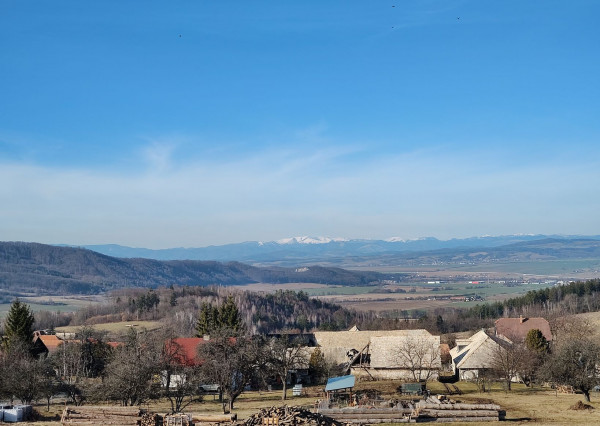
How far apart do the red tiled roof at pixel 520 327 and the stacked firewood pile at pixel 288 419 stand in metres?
49.2

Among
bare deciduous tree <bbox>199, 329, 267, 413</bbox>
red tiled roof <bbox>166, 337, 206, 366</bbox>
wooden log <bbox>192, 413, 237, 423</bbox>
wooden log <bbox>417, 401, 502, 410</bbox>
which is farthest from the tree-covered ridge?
wooden log <bbox>192, 413, 237, 423</bbox>

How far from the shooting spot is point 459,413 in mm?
32625

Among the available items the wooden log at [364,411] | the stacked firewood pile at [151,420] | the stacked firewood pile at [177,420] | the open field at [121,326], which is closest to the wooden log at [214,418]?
the stacked firewood pile at [177,420]

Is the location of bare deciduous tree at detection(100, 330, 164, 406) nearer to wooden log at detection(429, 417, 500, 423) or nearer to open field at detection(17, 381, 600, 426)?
open field at detection(17, 381, 600, 426)

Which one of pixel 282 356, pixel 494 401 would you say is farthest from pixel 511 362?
pixel 282 356

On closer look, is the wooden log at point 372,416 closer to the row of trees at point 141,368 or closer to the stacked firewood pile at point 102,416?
the row of trees at point 141,368

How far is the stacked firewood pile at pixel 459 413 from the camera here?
106ft

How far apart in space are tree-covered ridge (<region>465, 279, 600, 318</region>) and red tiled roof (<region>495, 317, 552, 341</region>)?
37153mm

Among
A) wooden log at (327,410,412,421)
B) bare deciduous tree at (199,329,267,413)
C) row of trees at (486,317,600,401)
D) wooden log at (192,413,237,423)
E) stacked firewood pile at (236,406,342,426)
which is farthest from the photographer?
row of trees at (486,317,600,401)

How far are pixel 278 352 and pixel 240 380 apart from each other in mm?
9340

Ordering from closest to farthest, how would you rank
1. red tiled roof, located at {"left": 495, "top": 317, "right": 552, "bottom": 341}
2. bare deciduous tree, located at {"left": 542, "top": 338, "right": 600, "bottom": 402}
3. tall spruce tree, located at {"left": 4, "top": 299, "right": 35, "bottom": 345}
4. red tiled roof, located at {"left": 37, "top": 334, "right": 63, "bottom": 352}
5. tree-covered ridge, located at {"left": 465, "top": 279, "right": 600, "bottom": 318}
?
bare deciduous tree, located at {"left": 542, "top": 338, "right": 600, "bottom": 402} → tall spruce tree, located at {"left": 4, "top": 299, "right": 35, "bottom": 345} → red tiled roof, located at {"left": 37, "top": 334, "right": 63, "bottom": 352} → red tiled roof, located at {"left": 495, "top": 317, "right": 552, "bottom": 341} → tree-covered ridge, located at {"left": 465, "top": 279, "right": 600, "bottom": 318}

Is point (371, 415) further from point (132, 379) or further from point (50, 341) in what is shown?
point (50, 341)

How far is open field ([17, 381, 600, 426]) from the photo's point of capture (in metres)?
32.3

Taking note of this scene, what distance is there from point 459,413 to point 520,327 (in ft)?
151
